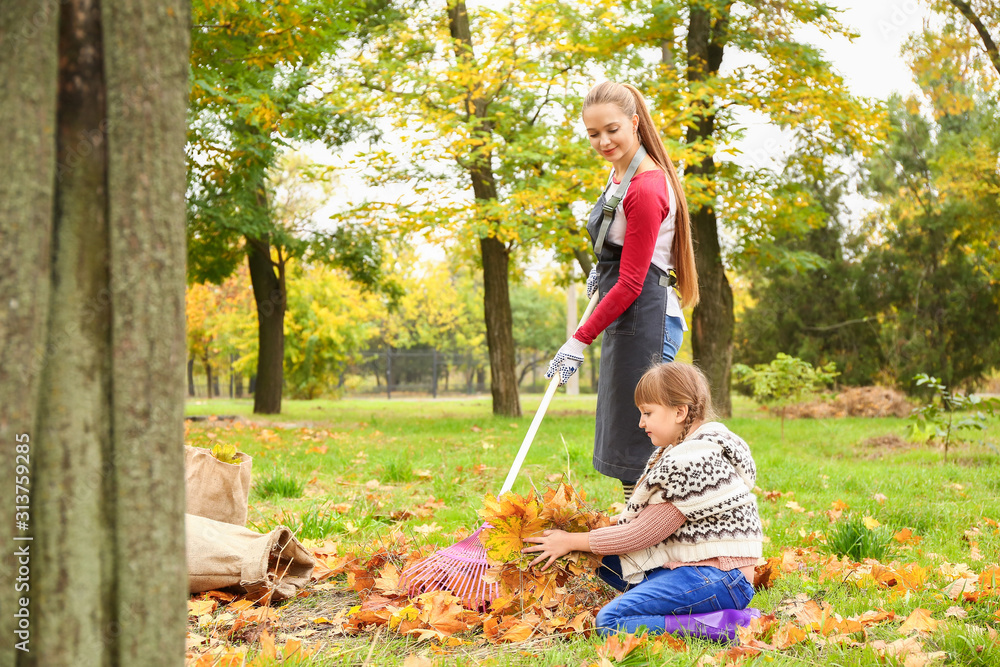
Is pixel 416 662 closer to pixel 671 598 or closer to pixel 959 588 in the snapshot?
pixel 671 598

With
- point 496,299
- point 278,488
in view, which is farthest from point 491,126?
point 278,488

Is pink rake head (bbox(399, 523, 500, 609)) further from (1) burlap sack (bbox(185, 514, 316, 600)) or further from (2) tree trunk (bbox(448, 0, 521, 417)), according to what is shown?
(2) tree trunk (bbox(448, 0, 521, 417))

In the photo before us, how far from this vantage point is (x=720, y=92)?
945 centimetres

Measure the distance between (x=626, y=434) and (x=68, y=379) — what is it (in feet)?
6.23

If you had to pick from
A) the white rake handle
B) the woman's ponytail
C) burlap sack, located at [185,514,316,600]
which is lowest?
burlap sack, located at [185,514,316,600]

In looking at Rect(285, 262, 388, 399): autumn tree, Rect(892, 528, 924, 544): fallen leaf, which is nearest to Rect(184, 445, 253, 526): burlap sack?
Rect(892, 528, 924, 544): fallen leaf

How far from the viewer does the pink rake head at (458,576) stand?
8.20 ft

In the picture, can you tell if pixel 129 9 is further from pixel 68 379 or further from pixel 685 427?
pixel 685 427

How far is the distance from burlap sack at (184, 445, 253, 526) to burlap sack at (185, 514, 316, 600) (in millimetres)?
245

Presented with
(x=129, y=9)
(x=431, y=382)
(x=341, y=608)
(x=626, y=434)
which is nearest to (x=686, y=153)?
(x=626, y=434)

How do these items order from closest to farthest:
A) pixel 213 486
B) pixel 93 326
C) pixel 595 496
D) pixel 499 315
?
pixel 93 326, pixel 213 486, pixel 595 496, pixel 499 315

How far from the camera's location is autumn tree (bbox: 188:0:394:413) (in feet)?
21.1

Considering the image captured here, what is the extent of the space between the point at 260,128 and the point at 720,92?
19.0 feet

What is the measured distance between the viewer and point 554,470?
5.76 meters
